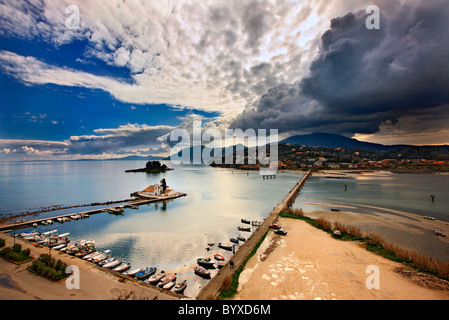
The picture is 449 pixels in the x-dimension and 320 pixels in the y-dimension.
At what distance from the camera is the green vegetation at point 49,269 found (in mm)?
12344

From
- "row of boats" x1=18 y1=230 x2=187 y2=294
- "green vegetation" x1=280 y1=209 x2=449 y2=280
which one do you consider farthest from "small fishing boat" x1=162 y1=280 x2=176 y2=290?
"green vegetation" x1=280 y1=209 x2=449 y2=280

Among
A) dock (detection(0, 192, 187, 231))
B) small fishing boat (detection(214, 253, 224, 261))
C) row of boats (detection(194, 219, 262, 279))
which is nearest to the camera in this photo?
row of boats (detection(194, 219, 262, 279))

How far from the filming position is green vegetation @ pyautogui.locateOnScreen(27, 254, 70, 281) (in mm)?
12344

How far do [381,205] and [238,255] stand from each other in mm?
33082

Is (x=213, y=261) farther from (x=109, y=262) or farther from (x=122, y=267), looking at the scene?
(x=109, y=262)

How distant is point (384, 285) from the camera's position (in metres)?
11.2

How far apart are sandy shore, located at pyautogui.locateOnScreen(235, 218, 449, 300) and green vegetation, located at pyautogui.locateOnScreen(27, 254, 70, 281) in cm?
1176

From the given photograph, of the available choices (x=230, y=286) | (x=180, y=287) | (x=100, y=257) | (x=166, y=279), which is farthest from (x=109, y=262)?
(x=230, y=286)

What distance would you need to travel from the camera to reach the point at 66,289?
11508mm

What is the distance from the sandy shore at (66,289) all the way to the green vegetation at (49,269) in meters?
0.28

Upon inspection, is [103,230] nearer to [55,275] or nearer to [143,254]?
[143,254]

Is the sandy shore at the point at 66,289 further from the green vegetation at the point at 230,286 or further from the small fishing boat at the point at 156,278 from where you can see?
the green vegetation at the point at 230,286

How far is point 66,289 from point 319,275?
1583 cm

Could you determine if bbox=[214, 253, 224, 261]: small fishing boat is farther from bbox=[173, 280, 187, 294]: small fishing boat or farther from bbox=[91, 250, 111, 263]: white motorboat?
bbox=[91, 250, 111, 263]: white motorboat
